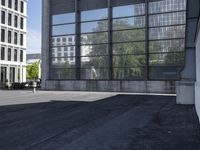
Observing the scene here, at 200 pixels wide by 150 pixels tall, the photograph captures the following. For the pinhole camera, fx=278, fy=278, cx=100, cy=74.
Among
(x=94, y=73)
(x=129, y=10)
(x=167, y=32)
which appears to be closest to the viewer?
(x=167, y=32)

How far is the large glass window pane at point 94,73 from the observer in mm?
34022

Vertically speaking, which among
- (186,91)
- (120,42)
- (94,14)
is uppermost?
(94,14)

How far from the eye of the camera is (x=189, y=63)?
16.5 metres

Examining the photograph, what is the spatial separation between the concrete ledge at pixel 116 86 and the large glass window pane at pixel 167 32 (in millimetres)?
5211

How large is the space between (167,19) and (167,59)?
4.58m

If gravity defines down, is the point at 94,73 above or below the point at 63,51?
below

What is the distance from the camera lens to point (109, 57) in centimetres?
3391

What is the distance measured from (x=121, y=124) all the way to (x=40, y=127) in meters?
2.98

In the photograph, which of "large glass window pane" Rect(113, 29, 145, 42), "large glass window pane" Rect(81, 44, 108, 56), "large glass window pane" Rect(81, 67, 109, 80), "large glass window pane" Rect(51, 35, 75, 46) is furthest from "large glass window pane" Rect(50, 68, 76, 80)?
"large glass window pane" Rect(113, 29, 145, 42)

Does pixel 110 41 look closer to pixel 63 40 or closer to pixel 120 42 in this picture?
pixel 120 42

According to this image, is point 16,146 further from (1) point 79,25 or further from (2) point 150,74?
(1) point 79,25

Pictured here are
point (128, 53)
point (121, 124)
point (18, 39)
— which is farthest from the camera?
point (18, 39)

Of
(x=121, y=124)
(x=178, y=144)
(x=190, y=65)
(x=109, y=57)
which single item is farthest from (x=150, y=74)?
(x=178, y=144)

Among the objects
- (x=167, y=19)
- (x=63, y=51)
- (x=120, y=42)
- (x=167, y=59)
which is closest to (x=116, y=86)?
(x=120, y=42)
